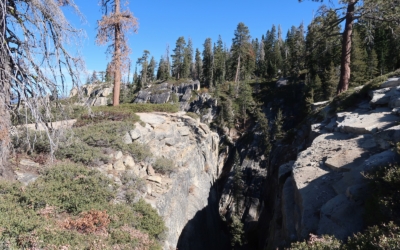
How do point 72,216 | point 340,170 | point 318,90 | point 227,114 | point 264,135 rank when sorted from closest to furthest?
1. point 72,216
2. point 340,170
3. point 264,135
4. point 318,90
5. point 227,114

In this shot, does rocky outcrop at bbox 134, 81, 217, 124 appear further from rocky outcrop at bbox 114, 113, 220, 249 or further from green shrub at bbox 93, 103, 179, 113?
green shrub at bbox 93, 103, 179, 113

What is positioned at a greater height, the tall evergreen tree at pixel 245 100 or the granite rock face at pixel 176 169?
the tall evergreen tree at pixel 245 100

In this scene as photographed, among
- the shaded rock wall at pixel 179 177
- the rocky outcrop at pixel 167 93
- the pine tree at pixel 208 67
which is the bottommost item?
the shaded rock wall at pixel 179 177

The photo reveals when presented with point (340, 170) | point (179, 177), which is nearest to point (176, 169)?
point (179, 177)

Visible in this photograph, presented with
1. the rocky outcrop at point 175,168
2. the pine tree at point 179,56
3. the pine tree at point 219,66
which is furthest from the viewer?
the pine tree at point 179,56

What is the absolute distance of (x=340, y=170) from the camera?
6.15 metres

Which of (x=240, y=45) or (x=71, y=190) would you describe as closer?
(x=71, y=190)

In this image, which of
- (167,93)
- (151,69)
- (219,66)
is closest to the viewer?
(167,93)

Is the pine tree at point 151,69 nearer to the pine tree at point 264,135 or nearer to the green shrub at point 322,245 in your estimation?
the pine tree at point 264,135

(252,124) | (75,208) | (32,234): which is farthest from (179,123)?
(252,124)

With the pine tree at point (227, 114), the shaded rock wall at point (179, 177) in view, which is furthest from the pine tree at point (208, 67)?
the shaded rock wall at point (179, 177)

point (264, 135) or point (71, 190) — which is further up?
point (71, 190)

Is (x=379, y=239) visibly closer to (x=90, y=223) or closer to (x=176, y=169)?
(x=90, y=223)

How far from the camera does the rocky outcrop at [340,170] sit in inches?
187
